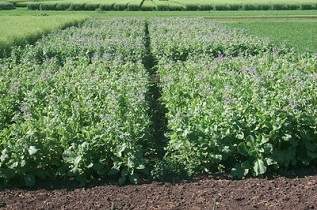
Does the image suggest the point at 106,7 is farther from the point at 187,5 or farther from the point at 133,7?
the point at 187,5

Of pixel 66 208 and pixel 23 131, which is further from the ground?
pixel 23 131

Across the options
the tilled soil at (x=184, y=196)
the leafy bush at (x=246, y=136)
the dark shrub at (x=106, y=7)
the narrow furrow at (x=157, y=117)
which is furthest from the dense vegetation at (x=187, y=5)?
the tilled soil at (x=184, y=196)

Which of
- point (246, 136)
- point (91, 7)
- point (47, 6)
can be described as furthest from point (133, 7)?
point (246, 136)

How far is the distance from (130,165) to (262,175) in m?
1.79

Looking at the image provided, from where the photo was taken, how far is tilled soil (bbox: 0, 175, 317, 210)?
6.44m

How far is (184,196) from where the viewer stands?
671 centimetres

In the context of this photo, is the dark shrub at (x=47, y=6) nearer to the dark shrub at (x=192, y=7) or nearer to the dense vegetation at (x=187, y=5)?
the dense vegetation at (x=187, y=5)

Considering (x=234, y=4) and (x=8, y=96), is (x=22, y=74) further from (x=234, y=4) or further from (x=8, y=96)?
(x=234, y=4)

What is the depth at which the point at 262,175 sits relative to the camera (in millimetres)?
7406

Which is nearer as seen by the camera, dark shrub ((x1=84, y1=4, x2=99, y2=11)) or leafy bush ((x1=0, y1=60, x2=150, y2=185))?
leafy bush ((x1=0, y1=60, x2=150, y2=185))

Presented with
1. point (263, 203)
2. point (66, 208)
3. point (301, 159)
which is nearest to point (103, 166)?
point (66, 208)

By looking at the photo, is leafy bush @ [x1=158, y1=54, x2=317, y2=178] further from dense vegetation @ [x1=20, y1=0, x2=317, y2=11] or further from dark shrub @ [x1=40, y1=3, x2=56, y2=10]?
dark shrub @ [x1=40, y1=3, x2=56, y2=10]

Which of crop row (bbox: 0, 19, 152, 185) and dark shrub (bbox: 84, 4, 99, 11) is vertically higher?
crop row (bbox: 0, 19, 152, 185)

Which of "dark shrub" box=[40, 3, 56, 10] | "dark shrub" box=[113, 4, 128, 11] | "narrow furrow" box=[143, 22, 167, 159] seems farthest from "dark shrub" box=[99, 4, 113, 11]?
"narrow furrow" box=[143, 22, 167, 159]
